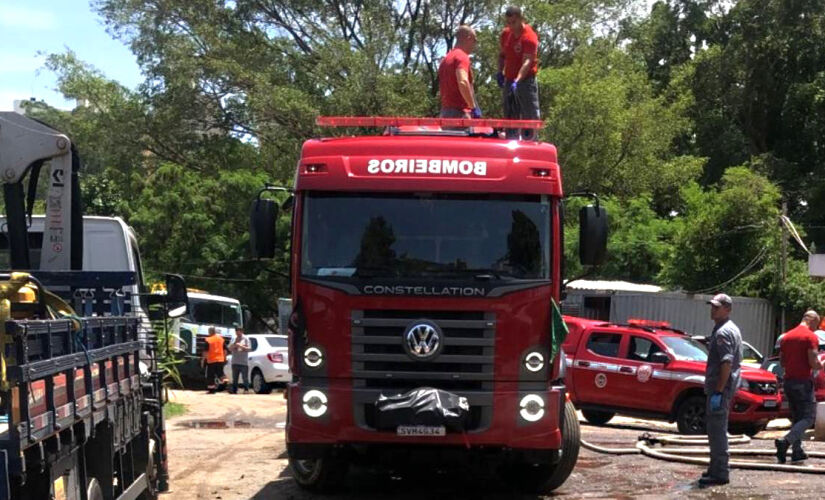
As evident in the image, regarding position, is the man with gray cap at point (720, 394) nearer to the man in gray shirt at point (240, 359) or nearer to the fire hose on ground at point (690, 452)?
the fire hose on ground at point (690, 452)

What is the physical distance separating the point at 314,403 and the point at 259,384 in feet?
59.4

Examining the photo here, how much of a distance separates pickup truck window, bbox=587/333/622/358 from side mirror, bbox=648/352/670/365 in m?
0.67

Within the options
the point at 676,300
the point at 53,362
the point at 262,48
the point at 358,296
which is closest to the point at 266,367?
the point at 676,300

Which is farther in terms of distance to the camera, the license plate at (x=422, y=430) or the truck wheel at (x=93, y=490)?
the license plate at (x=422, y=430)

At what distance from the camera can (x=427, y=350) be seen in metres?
8.77

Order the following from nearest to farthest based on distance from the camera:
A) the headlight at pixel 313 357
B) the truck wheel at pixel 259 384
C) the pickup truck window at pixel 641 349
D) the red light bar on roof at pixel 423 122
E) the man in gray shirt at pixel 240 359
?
the headlight at pixel 313 357, the red light bar on roof at pixel 423 122, the pickup truck window at pixel 641 349, the man in gray shirt at pixel 240 359, the truck wheel at pixel 259 384

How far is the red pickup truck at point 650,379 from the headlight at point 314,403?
9099 millimetres

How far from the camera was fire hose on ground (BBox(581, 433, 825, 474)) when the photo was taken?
11.6 meters

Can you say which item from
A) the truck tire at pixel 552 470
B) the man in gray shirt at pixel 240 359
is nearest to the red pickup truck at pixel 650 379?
the truck tire at pixel 552 470

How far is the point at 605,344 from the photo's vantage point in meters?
17.9

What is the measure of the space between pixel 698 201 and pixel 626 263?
3.18m

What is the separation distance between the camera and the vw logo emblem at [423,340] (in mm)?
8758

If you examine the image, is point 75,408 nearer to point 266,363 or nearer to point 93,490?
point 93,490

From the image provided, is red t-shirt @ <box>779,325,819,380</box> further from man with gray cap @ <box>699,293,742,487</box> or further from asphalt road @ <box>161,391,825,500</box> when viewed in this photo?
man with gray cap @ <box>699,293,742,487</box>
